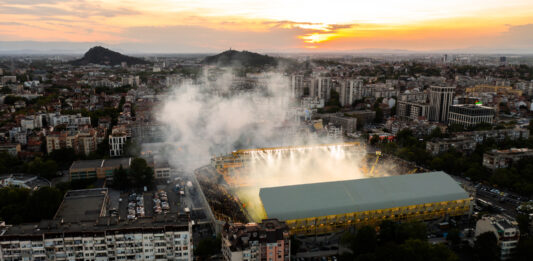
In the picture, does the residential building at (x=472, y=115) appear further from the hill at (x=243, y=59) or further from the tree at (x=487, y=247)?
the hill at (x=243, y=59)

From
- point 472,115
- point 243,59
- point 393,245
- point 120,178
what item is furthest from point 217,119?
point 243,59

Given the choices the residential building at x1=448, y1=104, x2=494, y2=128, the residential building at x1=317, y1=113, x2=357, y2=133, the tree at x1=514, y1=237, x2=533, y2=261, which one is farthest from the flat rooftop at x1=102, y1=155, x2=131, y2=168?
the residential building at x1=448, y1=104, x2=494, y2=128

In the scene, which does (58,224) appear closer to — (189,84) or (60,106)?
(60,106)

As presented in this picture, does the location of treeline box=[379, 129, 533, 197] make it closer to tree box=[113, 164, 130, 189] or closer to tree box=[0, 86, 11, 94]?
tree box=[113, 164, 130, 189]

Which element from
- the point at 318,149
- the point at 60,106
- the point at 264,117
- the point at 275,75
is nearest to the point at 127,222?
the point at 318,149

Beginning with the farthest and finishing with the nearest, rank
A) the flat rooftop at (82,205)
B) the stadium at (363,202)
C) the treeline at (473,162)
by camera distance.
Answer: the treeline at (473,162) < the flat rooftop at (82,205) < the stadium at (363,202)

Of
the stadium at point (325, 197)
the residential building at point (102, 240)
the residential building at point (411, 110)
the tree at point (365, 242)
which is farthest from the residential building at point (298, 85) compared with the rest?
the residential building at point (102, 240)

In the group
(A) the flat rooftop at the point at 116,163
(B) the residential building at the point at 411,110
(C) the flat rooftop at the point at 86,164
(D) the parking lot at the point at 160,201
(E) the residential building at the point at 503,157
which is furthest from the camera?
(B) the residential building at the point at 411,110
